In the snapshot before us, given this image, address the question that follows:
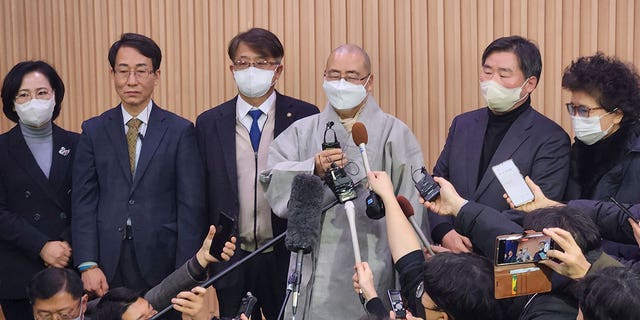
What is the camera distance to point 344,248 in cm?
348

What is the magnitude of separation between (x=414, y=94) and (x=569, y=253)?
7.04ft

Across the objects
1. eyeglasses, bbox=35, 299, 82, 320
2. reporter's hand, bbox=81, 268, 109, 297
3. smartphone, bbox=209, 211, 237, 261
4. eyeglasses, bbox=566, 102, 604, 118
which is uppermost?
eyeglasses, bbox=566, 102, 604, 118

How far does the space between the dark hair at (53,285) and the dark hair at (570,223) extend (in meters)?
1.68

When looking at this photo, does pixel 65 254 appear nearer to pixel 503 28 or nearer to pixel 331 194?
pixel 331 194

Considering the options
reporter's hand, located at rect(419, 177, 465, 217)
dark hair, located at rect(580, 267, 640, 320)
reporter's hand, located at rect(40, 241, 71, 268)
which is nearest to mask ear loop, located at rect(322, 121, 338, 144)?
reporter's hand, located at rect(419, 177, 465, 217)

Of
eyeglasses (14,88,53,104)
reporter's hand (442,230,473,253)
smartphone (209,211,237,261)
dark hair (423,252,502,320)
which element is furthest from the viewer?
eyeglasses (14,88,53,104)

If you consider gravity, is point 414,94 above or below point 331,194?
above

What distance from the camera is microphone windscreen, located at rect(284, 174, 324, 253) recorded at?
292 centimetres

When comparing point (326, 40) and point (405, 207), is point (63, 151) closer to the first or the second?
point (326, 40)

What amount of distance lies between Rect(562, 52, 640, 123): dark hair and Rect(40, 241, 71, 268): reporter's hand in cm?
208

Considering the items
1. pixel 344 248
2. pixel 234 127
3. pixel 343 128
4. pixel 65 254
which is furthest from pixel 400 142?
pixel 65 254

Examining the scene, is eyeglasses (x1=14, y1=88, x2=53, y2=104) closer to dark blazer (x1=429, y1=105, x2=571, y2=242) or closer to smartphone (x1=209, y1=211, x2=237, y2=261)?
smartphone (x1=209, y1=211, x2=237, y2=261)

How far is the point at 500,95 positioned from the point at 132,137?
1.48 m

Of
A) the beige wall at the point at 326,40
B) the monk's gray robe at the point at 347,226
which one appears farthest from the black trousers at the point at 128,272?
the beige wall at the point at 326,40
